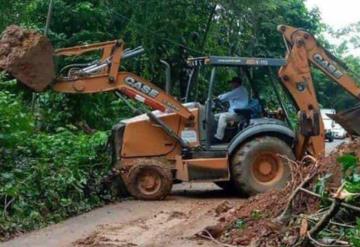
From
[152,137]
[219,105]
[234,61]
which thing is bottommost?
[152,137]

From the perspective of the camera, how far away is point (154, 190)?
1229cm

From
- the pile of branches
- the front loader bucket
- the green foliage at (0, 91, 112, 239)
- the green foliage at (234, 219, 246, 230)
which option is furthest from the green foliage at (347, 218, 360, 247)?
the front loader bucket

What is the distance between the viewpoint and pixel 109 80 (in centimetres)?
1230

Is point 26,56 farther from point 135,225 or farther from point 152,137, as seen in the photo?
point 135,225

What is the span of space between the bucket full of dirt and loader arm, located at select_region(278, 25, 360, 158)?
173 inches

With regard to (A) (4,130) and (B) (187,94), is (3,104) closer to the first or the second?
(A) (4,130)

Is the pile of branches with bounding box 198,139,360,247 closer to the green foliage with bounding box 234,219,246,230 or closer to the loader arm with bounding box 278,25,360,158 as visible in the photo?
the green foliage with bounding box 234,219,246,230

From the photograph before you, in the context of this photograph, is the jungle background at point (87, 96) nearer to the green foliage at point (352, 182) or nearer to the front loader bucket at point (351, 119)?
the front loader bucket at point (351, 119)

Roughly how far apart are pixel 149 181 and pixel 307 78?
359 centimetres

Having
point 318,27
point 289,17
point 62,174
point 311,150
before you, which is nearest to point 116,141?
point 62,174

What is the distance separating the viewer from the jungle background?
34.2 feet

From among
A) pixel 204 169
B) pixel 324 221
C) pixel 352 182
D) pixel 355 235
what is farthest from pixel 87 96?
pixel 355 235

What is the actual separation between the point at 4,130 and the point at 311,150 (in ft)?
18.5

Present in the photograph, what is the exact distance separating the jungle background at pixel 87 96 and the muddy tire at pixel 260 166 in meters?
1.37
